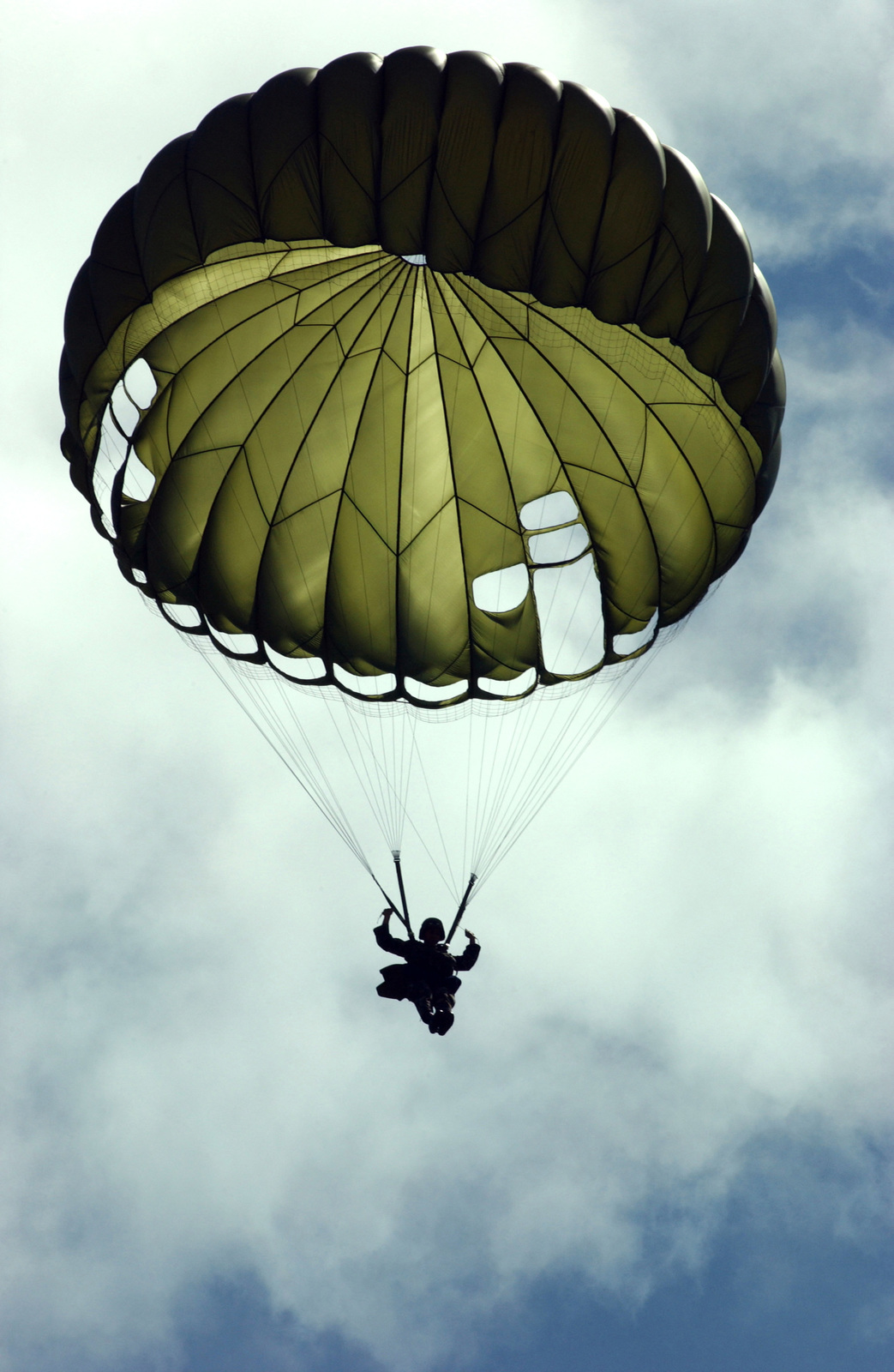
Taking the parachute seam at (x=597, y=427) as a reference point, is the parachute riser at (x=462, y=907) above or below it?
below

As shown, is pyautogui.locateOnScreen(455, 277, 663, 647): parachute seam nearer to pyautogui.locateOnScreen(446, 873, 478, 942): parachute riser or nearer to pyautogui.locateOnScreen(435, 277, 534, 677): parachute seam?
pyautogui.locateOnScreen(435, 277, 534, 677): parachute seam

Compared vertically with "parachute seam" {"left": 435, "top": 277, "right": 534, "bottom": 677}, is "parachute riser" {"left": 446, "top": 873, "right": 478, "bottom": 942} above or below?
below

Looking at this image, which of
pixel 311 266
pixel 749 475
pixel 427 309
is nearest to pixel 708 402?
pixel 749 475

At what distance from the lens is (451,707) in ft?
44.9

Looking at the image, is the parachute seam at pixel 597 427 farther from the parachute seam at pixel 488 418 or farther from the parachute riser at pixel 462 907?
the parachute riser at pixel 462 907

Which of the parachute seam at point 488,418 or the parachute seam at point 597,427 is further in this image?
the parachute seam at point 488,418

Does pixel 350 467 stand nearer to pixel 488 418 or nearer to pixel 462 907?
pixel 488 418

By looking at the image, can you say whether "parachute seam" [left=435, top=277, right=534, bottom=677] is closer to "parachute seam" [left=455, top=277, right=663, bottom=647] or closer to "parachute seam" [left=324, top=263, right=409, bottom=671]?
"parachute seam" [left=455, top=277, right=663, bottom=647]

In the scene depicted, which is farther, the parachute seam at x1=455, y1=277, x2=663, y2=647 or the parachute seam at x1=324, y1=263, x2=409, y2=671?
the parachute seam at x1=324, y1=263, x2=409, y2=671

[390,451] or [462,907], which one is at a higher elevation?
[390,451]

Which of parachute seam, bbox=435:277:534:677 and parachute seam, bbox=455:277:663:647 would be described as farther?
parachute seam, bbox=435:277:534:677

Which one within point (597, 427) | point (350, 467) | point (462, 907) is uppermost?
point (597, 427)

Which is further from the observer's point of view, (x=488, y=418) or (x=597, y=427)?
(x=488, y=418)

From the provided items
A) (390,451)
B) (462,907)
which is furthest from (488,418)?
(462,907)
